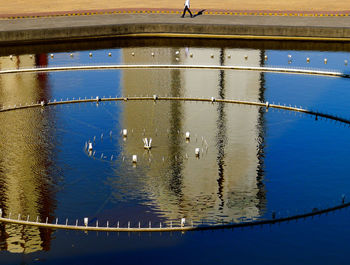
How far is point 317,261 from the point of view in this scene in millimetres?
43719

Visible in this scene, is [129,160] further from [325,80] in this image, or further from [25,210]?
[325,80]

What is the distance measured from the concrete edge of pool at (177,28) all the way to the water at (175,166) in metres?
17.6

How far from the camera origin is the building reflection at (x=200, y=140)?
5269 centimetres

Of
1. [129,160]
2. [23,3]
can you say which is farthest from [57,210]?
[23,3]

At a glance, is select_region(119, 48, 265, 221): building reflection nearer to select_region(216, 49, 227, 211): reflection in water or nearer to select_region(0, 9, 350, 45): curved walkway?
select_region(216, 49, 227, 211): reflection in water

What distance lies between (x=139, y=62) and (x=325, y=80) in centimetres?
2512

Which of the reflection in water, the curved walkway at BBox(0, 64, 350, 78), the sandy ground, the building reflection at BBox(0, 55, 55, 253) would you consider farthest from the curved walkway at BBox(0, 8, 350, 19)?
the reflection in water

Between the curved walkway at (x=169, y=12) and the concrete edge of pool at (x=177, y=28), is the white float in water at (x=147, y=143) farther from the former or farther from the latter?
the curved walkway at (x=169, y=12)

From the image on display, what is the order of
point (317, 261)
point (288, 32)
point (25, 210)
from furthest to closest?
point (288, 32)
point (25, 210)
point (317, 261)

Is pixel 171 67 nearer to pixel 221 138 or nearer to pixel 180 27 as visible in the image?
pixel 180 27

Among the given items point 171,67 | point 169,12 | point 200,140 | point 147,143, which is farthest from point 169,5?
point 147,143

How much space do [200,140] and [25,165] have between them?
52.2 ft

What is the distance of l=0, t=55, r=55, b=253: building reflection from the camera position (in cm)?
4728

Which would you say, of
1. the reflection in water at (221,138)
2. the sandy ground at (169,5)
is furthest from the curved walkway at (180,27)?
the reflection in water at (221,138)
